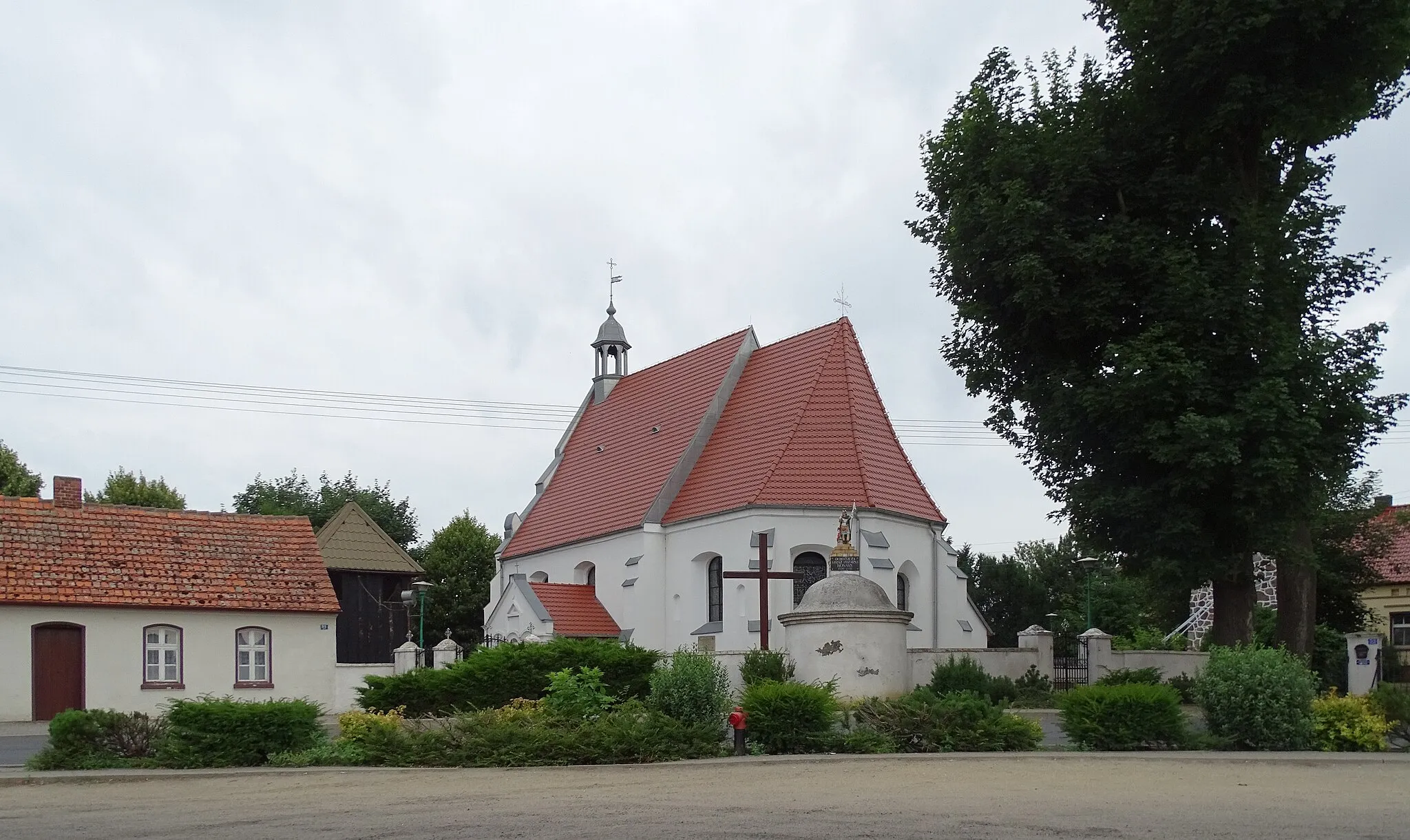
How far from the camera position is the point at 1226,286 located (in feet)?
76.8

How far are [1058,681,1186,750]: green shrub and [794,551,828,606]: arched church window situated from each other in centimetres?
1609

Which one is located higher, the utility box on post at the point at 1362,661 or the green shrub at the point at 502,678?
the green shrub at the point at 502,678

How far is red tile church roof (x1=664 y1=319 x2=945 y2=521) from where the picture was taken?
3300 cm

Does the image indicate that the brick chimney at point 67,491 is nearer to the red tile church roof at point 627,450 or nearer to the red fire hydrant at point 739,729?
the red tile church roof at point 627,450

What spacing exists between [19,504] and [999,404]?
21150 mm

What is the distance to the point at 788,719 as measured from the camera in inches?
651

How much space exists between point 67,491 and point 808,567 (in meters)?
17.3

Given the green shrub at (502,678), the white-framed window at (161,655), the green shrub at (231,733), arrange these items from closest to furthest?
the green shrub at (231,733)
the green shrub at (502,678)
the white-framed window at (161,655)

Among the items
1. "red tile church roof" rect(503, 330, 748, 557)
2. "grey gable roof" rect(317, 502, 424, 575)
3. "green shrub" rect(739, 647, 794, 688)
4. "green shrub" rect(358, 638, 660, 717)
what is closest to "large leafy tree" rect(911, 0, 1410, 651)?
"green shrub" rect(739, 647, 794, 688)

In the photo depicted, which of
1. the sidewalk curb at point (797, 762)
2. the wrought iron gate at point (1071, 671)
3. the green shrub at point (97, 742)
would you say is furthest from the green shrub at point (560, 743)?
the wrought iron gate at point (1071, 671)

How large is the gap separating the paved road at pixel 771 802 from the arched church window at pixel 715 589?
61.7ft

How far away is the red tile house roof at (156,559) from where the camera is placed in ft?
93.4

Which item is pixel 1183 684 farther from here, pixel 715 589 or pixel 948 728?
pixel 948 728

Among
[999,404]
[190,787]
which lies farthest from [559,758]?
[999,404]
